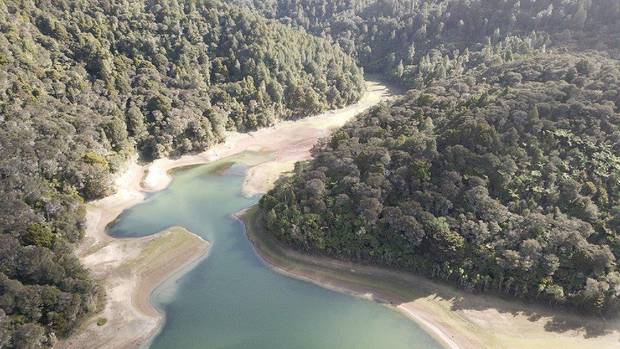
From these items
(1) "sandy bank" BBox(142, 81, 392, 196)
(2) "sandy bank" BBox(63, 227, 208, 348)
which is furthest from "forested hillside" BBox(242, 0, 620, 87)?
(2) "sandy bank" BBox(63, 227, 208, 348)

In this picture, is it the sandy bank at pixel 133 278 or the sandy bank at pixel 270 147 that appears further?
the sandy bank at pixel 270 147

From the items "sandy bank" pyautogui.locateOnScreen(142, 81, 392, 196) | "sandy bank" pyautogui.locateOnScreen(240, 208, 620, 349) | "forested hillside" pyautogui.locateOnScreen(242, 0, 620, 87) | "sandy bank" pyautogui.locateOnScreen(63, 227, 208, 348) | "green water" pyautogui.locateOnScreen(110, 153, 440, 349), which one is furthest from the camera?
"forested hillside" pyautogui.locateOnScreen(242, 0, 620, 87)

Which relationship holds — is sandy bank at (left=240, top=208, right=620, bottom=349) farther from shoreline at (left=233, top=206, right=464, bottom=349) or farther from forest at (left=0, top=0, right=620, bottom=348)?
forest at (left=0, top=0, right=620, bottom=348)

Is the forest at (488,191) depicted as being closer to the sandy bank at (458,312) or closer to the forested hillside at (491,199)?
the forested hillside at (491,199)

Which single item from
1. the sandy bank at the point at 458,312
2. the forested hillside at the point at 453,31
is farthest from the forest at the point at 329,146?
the sandy bank at the point at 458,312

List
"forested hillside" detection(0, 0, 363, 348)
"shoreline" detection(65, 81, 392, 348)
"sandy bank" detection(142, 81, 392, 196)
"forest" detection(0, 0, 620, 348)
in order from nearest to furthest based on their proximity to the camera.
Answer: "shoreline" detection(65, 81, 392, 348)
"forested hillside" detection(0, 0, 363, 348)
"forest" detection(0, 0, 620, 348)
"sandy bank" detection(142, 81, 392, 196)

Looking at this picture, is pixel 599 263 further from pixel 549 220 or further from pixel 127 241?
pixel 127 241

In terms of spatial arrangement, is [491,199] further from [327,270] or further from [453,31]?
[453,31]
